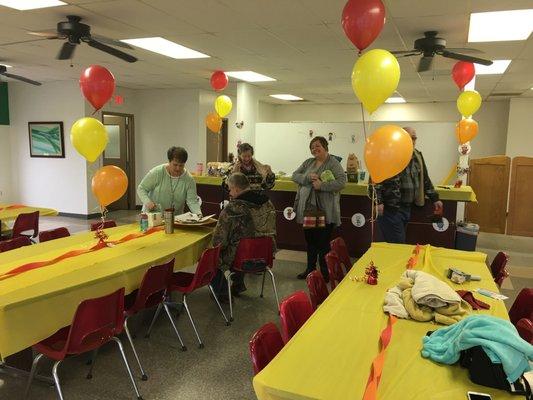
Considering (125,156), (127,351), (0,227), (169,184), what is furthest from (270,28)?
(125,156)

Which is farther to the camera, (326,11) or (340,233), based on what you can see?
(340,233)

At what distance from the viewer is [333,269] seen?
10.0ft

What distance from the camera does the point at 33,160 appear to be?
8.63 metres

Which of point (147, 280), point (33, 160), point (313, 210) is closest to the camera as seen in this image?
point (147, 280)

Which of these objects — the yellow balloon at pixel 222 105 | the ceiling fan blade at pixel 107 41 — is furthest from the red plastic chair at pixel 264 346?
the yellow balloon at pixel 222 105

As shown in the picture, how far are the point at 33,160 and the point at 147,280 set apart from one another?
284 inches

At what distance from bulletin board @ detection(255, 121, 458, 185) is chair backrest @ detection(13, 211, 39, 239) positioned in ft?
15.3

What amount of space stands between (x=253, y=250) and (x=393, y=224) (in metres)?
1.50

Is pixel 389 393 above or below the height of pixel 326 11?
below

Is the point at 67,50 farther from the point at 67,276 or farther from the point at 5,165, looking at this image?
the point at 5,165

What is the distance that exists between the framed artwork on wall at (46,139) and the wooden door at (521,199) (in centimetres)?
851

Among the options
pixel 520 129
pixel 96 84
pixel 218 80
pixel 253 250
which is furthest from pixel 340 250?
pixel 520 129

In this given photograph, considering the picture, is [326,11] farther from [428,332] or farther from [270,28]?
[428,332]

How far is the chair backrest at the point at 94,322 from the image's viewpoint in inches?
84.7
